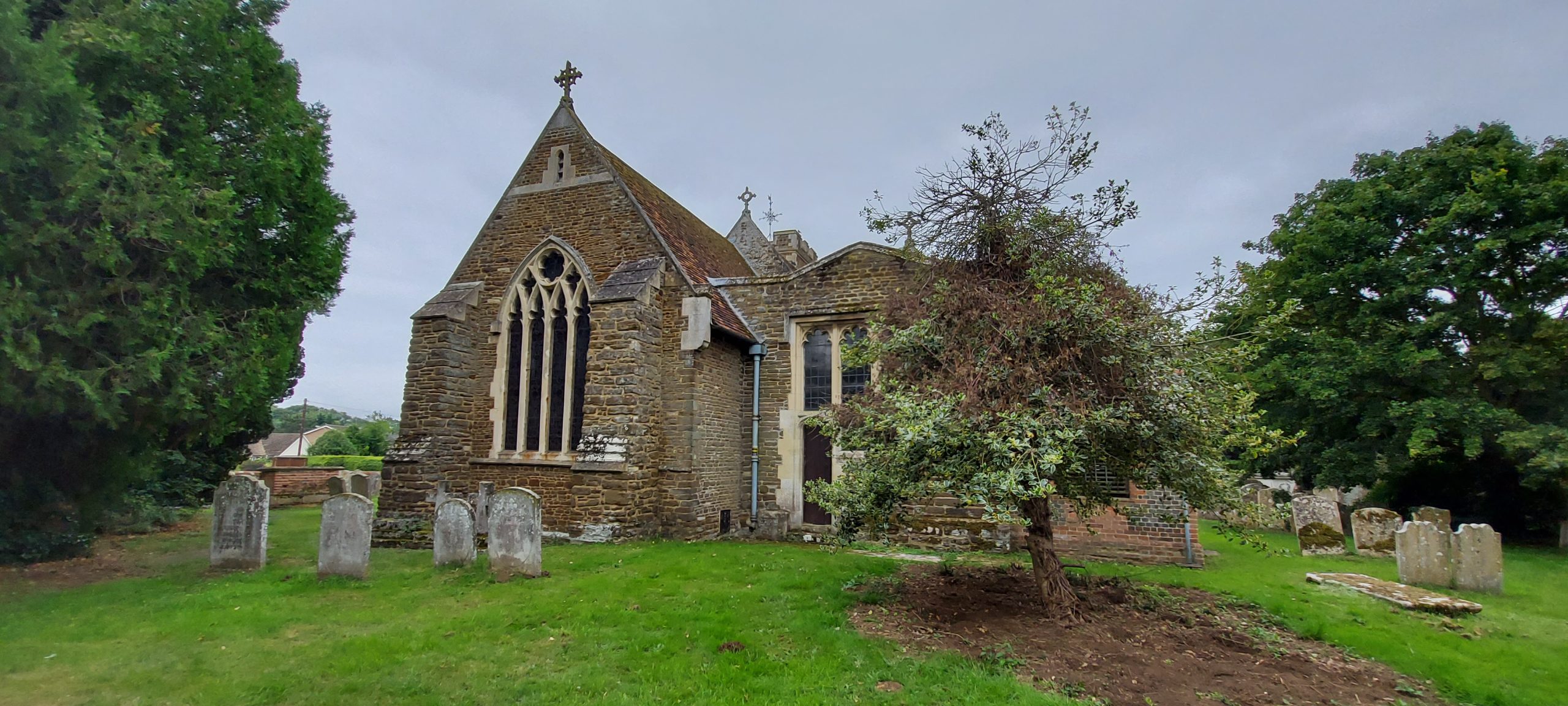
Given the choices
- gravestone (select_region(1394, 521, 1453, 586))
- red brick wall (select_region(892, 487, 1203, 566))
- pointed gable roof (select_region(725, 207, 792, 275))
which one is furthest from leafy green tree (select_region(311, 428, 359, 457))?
gravestone (select_region(1394, 521, 1453, 586))

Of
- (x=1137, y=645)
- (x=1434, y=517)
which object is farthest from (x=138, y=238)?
(x=1434, y=517)

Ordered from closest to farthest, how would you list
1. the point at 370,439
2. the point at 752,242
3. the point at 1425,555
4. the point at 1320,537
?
the point at 1425,555, the point at 1320,537, the point at 752,242, the point at 370,439

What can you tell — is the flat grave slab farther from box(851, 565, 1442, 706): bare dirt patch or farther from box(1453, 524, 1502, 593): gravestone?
box(851, 565, 1442, 706): bare dirt patch

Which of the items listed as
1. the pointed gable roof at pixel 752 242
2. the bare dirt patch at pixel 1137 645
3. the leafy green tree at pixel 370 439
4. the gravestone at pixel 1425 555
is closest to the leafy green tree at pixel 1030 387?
Result: the bare dirt patch at pixel 1137 645

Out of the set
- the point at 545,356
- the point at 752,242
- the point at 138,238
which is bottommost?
the point at 545,356

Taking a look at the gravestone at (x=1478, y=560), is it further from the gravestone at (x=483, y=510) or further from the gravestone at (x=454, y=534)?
the gravestone at (x=483, y=510)

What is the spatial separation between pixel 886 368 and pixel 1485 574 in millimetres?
8714

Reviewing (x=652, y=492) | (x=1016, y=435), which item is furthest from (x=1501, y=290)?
(x=652, y=492)

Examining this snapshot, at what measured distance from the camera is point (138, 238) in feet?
24.0

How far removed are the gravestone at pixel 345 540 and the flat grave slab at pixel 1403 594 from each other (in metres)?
12.3

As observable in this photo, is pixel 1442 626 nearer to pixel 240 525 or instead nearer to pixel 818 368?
pixel 818 368

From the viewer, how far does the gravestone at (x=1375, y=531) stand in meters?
11.9

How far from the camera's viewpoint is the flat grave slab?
728 centimetres

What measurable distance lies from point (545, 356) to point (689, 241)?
4.17 metres
